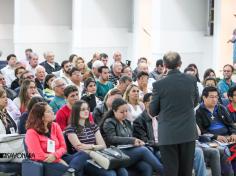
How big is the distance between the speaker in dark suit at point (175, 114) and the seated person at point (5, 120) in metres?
2.12

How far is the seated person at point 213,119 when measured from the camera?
8.33 meters

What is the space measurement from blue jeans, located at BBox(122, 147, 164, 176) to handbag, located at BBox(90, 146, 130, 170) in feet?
0.79

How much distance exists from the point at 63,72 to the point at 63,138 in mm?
4654

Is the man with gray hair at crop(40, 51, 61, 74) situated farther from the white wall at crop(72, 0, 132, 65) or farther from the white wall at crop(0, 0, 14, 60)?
the white wall at crop(0, 0, 14, 60)

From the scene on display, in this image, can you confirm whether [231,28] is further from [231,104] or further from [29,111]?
[29,111]

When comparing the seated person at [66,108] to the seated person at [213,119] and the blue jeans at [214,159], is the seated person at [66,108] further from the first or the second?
the blue jeans at [214,159]

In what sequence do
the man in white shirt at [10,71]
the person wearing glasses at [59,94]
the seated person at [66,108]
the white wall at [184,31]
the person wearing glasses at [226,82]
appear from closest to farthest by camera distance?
1. the seated person at [66,108]
2. the person wearing glasses at [59,94]
3. the person wearing glasses at [226,82]
4. the man in white shirt at [10,71]
5. the white wall at [184,31]

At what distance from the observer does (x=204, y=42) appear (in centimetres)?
1794

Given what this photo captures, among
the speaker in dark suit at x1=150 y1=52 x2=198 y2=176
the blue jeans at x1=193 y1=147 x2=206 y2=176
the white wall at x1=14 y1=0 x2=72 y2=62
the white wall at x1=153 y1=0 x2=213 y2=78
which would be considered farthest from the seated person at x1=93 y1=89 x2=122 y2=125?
the white wall at x1=14 y1=0 x2=72 y2=62

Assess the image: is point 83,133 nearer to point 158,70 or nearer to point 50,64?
point 158,70

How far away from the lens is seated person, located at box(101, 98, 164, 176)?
7.54 metres

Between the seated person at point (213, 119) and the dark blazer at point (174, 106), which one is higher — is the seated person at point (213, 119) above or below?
below

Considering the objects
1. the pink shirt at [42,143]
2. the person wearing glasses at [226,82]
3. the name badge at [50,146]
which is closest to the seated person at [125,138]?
the pink shirt at [42,143]

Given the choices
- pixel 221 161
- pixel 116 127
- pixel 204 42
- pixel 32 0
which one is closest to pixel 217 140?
pixel 221 161
